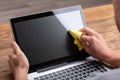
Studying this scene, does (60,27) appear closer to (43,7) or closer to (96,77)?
(96,77)

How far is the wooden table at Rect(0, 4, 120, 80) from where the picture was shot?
3.57 feet

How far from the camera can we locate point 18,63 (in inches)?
39.7

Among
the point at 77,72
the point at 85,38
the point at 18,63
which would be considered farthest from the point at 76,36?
the point at 18,63

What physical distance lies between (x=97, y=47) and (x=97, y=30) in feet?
0.64

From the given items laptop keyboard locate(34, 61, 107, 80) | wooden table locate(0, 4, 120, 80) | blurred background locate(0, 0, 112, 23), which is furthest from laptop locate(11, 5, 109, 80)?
blurred background locate(0, 0, 112, 23)

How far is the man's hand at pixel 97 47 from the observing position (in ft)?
3.45

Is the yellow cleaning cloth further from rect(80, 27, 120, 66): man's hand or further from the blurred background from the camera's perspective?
the blurred background

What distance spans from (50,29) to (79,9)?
16cm

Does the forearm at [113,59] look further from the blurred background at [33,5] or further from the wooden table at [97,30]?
the blurred background at [33,5]

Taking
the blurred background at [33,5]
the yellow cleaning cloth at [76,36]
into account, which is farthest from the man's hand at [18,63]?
the blurred background at [33,5]

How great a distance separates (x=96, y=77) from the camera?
74 centimetres

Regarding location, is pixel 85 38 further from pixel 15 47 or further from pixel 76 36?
pixel 15 47

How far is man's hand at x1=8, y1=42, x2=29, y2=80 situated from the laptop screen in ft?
0.13

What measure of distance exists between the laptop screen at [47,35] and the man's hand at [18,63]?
4 cm
